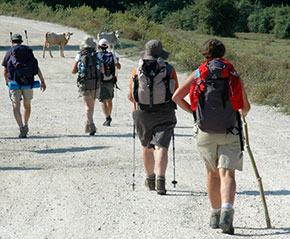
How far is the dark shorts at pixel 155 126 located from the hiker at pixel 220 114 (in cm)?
138

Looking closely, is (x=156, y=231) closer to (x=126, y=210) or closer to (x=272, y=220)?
(x=126, y=210)

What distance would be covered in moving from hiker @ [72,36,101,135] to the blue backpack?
0.76 metres

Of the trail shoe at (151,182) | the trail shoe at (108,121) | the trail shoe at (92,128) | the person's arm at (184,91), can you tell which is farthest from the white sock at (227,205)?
the trail shoe at (108,121)

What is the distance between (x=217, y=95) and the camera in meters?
5.66

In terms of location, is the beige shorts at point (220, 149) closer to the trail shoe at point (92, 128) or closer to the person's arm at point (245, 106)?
the person's arm at point (245, 106)

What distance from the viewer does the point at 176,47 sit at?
2705 cm

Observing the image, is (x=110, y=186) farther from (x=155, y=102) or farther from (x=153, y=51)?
(x=153, y=51)

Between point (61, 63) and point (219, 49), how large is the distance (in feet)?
61.6

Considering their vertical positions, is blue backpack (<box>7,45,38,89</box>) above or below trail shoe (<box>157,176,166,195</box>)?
above

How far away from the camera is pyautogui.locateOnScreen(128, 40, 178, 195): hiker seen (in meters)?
7.07

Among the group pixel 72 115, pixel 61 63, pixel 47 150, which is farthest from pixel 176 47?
pixel 47 150

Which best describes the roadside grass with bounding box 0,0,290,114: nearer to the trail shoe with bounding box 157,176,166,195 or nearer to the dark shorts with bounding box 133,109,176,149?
the dark shorts with bounding box 133,109,176,149

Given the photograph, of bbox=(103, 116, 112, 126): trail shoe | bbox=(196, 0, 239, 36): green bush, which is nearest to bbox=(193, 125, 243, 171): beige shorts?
bbox=(103, 116, 112, 126): trail shoe

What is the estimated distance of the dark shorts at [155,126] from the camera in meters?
7.30
